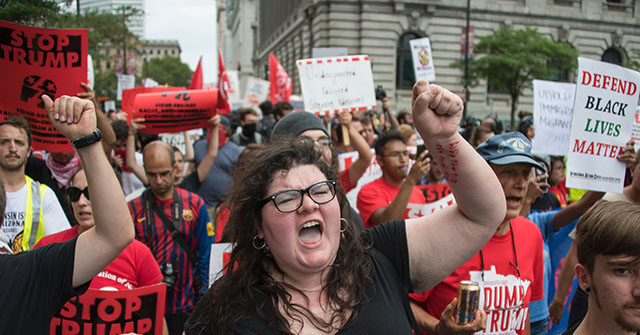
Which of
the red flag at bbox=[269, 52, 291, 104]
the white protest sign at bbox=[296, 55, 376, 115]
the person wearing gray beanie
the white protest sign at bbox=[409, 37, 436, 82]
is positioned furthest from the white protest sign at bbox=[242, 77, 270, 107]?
the person wearing gray beanie

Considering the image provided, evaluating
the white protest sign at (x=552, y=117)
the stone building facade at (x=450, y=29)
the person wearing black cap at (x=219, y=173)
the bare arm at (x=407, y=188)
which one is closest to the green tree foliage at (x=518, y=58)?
the stone building facade at (x=450, y=29)

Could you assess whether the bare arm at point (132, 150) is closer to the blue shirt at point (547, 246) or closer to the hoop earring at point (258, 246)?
the hoop earring at point (258, 246)

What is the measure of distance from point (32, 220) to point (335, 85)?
360cm

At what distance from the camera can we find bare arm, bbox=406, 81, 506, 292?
162 cm

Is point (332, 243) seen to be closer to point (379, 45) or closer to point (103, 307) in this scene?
point (103, 307)

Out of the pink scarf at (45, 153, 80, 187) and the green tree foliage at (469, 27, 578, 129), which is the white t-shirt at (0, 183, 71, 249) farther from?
the green tree foliage at (469, 27, 578, 129)

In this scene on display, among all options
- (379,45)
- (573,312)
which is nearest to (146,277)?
(573,312)

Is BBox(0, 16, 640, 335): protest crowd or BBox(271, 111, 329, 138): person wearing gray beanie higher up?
BBox(271, 111, 329, 138): person wearing gray beanie

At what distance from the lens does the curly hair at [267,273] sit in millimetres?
1729

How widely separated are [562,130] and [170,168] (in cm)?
426

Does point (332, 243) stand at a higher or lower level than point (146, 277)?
higher

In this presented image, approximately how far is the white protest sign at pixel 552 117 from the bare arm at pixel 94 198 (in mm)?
4487

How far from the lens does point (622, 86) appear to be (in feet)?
12.9

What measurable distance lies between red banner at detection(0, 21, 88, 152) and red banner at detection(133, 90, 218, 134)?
2.07 meters
